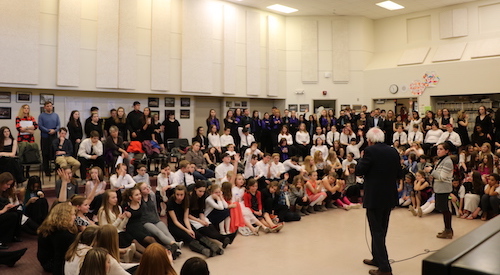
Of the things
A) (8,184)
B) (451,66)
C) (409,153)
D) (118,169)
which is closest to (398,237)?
(409,153)

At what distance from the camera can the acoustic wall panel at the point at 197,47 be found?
13.1 meters

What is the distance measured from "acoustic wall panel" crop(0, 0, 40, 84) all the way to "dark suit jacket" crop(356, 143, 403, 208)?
29.4ft

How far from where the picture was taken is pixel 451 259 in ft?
2.49

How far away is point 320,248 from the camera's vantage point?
20.2 ft

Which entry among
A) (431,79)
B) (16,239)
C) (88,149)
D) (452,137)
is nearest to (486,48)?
(431,79)

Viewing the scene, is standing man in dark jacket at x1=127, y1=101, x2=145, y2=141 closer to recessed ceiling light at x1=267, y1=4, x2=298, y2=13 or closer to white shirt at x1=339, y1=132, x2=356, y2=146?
white shirt at x1=339, y1=132, x2=356, y2=146

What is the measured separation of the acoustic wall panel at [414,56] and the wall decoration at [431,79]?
589 millimetres

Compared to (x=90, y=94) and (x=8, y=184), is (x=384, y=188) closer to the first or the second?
(x=8, y=184)

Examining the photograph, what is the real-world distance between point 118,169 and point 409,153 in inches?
287

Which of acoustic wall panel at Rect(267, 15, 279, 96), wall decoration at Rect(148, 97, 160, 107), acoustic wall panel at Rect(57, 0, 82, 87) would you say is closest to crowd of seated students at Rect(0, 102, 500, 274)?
wall decoration at Rect(148, 97, 160, 107)

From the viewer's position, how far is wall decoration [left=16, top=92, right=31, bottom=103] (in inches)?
408

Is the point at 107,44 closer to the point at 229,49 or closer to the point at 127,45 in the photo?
the point at 127,45

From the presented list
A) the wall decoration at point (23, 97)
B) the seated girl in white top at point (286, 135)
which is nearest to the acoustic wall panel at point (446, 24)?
the seated girl in white top at point (286, 135)

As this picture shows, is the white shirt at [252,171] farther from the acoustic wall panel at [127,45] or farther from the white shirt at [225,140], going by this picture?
the acoustic wall panel at [127,45]
